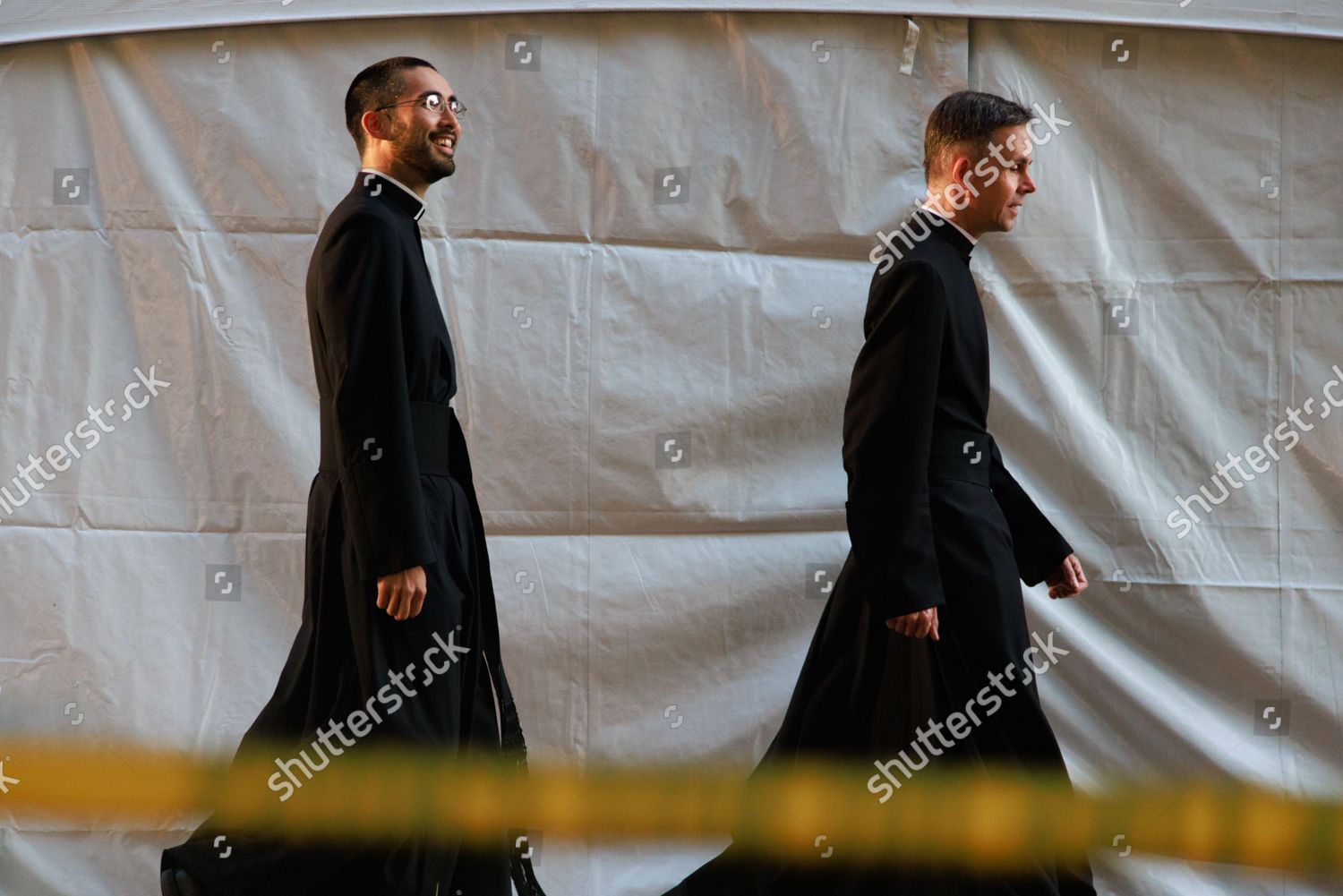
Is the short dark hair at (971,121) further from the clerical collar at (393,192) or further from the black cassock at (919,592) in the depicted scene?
the clerical collar at (393,192)

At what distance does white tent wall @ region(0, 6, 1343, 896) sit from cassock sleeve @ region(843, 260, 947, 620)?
0.90m

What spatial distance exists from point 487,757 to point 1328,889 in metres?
2.22

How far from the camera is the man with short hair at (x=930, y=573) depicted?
2625mm

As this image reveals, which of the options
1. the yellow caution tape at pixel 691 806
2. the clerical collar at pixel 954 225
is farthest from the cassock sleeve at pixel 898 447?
the yellow caution tape at pixel 691 806

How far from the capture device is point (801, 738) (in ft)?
9.16

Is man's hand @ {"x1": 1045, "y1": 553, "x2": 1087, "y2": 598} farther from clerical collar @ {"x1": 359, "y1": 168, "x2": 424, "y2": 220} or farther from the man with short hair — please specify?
clerical collar @ {"x1": 359, "y1": 168, "x2": 424, "y2": 220}

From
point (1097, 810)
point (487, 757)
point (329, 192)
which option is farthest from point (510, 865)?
point (329, 192)

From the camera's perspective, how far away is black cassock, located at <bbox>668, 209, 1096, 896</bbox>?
2629mm

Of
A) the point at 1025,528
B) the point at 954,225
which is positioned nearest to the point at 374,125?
the point at 954,225

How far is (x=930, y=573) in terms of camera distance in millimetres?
2613

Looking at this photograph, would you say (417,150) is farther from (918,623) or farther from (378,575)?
(918,623)

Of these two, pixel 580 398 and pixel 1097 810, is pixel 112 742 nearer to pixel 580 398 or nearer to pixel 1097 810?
pixel 580 398

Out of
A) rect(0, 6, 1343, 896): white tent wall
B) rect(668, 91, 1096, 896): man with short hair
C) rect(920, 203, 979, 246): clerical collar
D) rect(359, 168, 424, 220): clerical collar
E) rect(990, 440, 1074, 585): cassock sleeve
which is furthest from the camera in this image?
rect(0, 6, 1343, 896): white tent wall

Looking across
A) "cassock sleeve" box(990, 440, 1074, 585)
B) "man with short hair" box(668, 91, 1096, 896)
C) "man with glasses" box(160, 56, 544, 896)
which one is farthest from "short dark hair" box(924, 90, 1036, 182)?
"man with glasses" box(160, 56, 544, 896)
